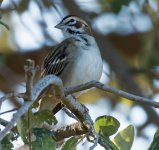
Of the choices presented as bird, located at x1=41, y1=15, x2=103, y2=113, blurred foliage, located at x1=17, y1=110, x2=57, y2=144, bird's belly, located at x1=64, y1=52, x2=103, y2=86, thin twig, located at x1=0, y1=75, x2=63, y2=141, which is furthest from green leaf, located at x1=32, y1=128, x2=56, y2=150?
bird's belly, located at x1=64, y1=52, x2=103, y2=86

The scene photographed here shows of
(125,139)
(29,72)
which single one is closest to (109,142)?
(125,139)

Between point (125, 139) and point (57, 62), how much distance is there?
5.13 ft

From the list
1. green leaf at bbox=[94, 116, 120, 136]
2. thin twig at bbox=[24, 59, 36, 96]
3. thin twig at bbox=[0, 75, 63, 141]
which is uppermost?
thin twig at bbox=[24, 59, 36, 96]

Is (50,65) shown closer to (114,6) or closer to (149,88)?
(114,6)

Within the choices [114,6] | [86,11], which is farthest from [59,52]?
[86,11]

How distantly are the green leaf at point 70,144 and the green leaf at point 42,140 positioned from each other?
6 centimetres

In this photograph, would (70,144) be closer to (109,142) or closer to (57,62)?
(109,142)

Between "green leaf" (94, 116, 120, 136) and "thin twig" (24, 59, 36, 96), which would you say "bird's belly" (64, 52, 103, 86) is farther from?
"thin twig" (24, 59, 36, 96)

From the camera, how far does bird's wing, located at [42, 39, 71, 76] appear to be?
14.9 ft

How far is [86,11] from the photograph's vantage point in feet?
19.0

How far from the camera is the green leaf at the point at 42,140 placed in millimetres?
2834

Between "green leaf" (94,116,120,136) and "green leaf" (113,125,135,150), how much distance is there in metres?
0.04

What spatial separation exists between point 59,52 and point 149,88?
207cm

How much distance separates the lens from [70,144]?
9.66ft
